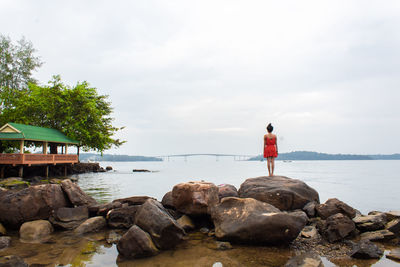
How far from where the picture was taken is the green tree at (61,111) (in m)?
35.1

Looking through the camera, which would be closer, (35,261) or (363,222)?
(35,261)

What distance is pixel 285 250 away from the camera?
6848mm

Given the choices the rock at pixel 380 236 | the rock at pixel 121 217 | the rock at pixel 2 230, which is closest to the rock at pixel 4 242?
the rock at pixel 2 230

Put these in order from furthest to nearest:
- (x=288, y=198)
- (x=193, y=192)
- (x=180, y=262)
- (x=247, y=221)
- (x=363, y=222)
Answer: (x=288, y=198)
(x=193, y=192)
(x=363, y=222)
(x=247, y=221)
(x=180, y=262)

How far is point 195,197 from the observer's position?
865 centimetres

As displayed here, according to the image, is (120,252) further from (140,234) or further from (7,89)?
(7,89)

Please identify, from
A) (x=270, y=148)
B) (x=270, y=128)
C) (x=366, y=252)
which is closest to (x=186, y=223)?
(x=366, y=252)

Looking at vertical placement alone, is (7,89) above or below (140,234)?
above

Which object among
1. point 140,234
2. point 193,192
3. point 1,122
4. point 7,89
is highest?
point 7,89

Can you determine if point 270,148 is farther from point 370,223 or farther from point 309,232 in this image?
point 370,223

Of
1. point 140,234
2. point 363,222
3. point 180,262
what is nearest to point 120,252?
point 140,234

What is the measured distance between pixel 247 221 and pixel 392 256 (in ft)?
11.4

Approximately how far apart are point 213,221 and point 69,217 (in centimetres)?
511

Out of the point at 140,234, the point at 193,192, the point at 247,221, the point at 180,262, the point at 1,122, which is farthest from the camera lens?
the point at 1,122
